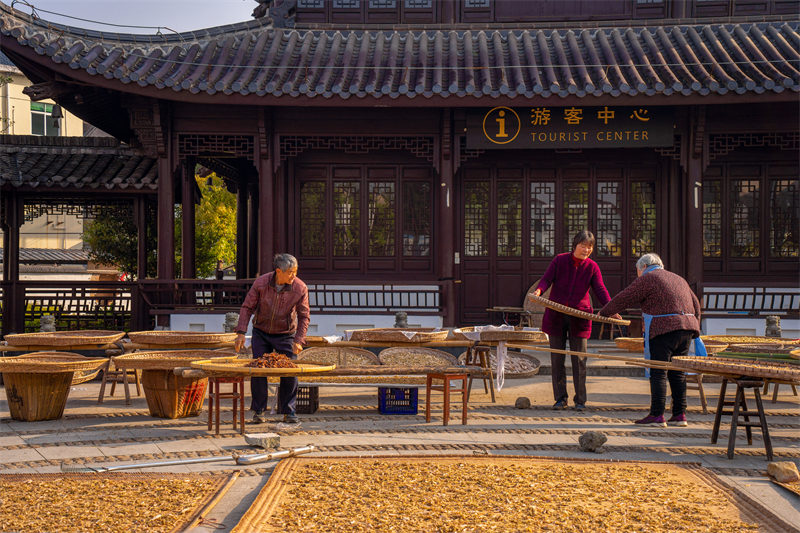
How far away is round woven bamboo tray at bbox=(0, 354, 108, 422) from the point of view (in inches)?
308

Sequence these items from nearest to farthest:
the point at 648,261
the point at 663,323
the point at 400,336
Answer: the point at 663,323 → the point at 648,261 → the point at 400,336

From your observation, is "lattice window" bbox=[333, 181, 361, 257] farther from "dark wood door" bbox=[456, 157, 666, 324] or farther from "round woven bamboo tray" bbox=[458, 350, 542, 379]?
"round woven bamboo tray" bbox=[458, 350, 542, 379]

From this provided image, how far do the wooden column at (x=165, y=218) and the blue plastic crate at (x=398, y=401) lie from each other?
5.97m

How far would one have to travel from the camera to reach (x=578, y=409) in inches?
339

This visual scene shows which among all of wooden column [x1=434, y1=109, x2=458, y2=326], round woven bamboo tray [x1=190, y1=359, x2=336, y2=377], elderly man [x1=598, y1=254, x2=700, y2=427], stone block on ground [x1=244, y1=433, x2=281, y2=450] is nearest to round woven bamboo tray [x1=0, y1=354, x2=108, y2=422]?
round woven bamboo tray [x1=190, y1=359, x2=336, y2=377]

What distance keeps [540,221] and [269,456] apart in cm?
907

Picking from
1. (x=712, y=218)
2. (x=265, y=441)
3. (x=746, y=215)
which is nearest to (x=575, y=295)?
(x=265, y=441)

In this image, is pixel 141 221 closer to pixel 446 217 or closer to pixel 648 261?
pixel 446 217

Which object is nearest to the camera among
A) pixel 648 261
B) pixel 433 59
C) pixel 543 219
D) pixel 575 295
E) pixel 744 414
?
pixel 744 414

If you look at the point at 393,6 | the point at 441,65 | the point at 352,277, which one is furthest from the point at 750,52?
the point at 352,277

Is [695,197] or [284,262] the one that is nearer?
[284,262]

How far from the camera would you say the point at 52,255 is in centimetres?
3694

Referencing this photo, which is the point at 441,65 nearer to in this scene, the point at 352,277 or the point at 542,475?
the point at 352,277

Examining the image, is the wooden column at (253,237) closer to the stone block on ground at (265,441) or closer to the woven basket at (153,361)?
the woven basket at (153,361)
